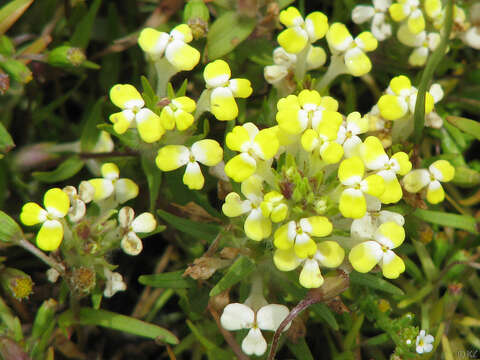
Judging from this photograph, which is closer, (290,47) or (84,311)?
(290,47)

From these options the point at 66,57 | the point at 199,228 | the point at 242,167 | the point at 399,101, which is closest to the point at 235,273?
the point at 199,228

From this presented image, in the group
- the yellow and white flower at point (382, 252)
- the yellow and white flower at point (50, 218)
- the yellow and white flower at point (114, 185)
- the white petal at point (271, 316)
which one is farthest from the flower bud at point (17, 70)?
the yellow and white flower at point (382, 252)

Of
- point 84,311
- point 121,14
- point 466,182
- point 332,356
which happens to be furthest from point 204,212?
point 121,14

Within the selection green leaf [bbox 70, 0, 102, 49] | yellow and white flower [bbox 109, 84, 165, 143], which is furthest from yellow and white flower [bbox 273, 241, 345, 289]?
green leaf [bbox 70, 0, 102, 49]

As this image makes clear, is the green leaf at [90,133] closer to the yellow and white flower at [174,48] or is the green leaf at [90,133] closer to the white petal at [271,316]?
the yellow and white flower at [174,48]

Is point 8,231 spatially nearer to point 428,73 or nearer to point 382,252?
point 382,252

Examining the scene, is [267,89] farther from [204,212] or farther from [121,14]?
[121,14]

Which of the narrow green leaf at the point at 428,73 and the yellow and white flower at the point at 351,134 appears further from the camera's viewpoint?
the narrow green leaf at the point at 428,73
